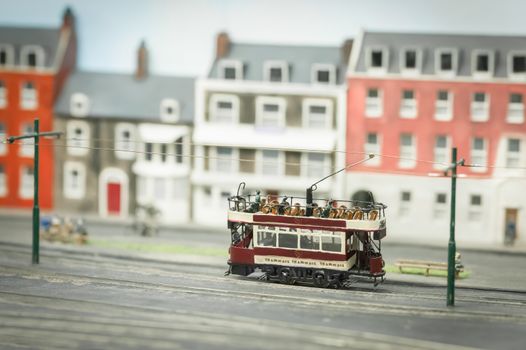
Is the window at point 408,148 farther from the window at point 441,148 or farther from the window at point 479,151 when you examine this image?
the window at point 479,151

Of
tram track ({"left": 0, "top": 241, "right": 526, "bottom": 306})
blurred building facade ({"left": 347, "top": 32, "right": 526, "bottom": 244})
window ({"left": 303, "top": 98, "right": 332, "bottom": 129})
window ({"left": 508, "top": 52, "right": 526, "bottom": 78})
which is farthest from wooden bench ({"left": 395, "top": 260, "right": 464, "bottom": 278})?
window ({"left": 508, "top": 52, "right": 526, "bottom": 78})

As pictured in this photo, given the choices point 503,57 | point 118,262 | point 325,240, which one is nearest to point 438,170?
point 503,57

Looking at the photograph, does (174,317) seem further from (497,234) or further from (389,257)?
(497,234)

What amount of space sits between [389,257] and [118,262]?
1065 cm

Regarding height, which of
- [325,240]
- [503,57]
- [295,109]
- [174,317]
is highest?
[503,57]

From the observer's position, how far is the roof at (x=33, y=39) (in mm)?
38531

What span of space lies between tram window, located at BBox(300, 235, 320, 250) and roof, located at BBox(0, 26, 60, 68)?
68.7 feet

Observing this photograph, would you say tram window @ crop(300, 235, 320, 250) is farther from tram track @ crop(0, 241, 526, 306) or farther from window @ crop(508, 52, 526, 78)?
window @ crop(508, 52, 526, 78)

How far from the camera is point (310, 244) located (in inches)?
907

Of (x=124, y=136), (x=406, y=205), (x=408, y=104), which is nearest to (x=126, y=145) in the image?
(x=124, y=136)

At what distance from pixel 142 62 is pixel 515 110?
18.5 m

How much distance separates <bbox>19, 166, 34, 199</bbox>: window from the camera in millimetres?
38969

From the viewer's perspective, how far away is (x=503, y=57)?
34.3 meters

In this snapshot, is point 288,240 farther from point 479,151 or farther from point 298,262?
point 479,151
